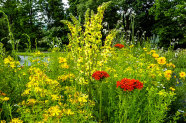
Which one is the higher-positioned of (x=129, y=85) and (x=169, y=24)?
(x=169, y=24)

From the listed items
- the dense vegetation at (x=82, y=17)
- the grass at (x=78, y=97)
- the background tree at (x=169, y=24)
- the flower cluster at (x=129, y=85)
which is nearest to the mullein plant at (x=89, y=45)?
the grass at (x=78, y=97)

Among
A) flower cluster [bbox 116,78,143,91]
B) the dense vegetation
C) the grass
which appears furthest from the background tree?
flower cluster [bbox 116,78,143,91]

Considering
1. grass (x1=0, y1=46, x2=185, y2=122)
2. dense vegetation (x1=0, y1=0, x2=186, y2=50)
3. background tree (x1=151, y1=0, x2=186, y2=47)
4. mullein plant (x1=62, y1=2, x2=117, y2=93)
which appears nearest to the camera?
grass (x1=0, y1=46, x2=185, y2=122)

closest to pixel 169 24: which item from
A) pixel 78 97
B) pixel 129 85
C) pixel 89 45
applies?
pixel 89 45

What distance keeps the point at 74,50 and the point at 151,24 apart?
20.0m

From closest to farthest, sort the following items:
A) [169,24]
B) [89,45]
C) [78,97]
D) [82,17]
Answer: [78,97] < [89,45] < [169,24] < [82,17]

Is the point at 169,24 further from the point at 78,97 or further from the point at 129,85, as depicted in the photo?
the point at 78,97

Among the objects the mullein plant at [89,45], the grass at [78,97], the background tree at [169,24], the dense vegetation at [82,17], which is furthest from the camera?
the dense vegetation at [82,17]

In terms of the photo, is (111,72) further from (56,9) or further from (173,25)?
(56,9)

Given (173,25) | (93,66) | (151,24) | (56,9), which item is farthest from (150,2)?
(93,66)

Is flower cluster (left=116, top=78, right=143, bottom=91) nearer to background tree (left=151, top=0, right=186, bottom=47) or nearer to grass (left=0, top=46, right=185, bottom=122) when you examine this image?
grass (left=0, top=46, right=185, bottom=122)

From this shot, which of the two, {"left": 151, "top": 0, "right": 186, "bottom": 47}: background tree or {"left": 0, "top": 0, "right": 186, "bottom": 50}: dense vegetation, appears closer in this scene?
{"left": 151, "top": 0, "right": 186, "bottom": 47}: background tree

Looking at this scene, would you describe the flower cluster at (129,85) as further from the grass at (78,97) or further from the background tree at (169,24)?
the background tree at (169,24)

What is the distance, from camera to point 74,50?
3135 mm
